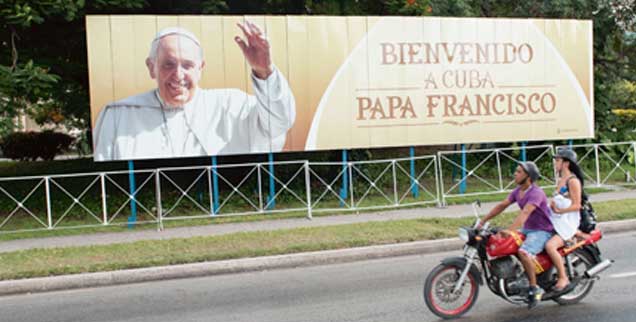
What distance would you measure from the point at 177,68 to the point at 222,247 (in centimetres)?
487

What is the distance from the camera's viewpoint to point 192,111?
14.1m

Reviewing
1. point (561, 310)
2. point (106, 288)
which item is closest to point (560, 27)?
point (561, 310)

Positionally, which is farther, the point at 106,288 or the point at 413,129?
the point at 413,129

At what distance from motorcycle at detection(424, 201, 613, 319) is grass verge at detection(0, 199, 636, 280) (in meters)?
4.01

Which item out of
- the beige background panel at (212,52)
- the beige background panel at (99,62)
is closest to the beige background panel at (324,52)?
the beige background panel at (212,52)

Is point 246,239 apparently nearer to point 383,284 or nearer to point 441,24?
point 383,284

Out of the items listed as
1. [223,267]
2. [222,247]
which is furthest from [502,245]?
[222,247]

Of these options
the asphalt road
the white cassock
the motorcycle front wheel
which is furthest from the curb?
the white cassock

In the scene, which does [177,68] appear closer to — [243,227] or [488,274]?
[243,227]

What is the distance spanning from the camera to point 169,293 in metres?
8.51

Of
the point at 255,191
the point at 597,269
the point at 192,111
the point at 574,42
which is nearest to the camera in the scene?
the point at 597,269

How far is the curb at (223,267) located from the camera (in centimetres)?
892

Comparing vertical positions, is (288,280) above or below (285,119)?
below

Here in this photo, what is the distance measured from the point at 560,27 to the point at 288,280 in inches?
441
